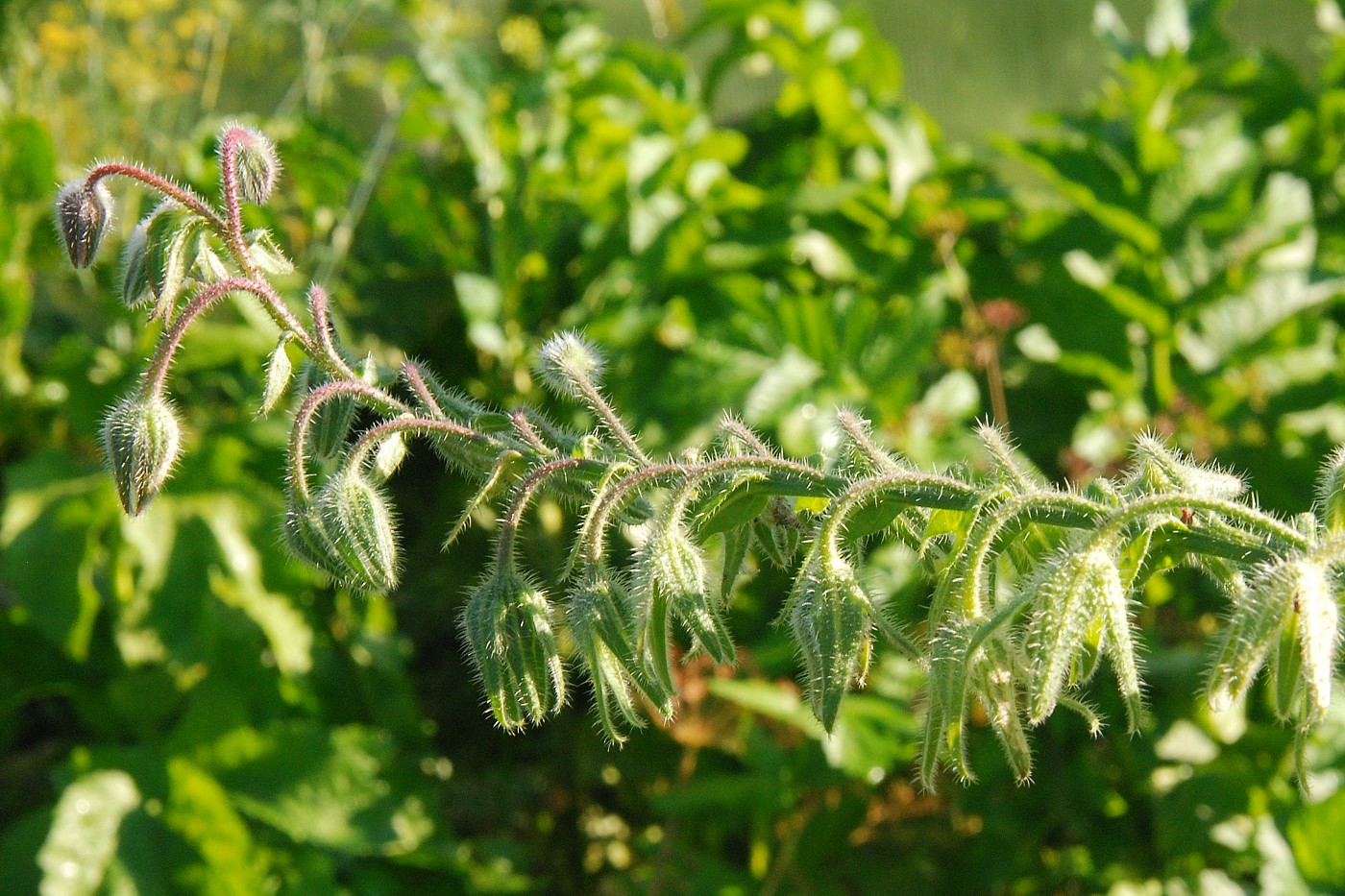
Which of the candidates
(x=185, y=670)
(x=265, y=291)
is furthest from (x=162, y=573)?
(x=265, y=291)

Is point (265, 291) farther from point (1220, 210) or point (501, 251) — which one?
point (1220, 210)

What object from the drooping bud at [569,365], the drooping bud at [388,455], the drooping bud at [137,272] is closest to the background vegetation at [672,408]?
the drooping bud at [569,365]

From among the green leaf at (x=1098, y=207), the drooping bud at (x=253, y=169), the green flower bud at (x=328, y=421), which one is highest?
the green leaf at (x=1098, y=207)

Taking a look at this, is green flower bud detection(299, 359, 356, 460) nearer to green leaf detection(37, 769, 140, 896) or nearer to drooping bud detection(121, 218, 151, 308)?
drooping bud detection(121, 218, 151, 308)

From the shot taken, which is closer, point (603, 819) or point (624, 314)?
point (624, 314)

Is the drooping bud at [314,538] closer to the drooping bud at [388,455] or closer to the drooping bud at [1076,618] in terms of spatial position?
the drooping bud at [388,455]

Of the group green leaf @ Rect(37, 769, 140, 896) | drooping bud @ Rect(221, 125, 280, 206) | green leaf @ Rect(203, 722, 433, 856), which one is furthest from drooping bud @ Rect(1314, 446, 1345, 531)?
green leaf @ Rect(37, 769, 140, 896)

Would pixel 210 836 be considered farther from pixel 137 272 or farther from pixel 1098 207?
pixel 1098 207
